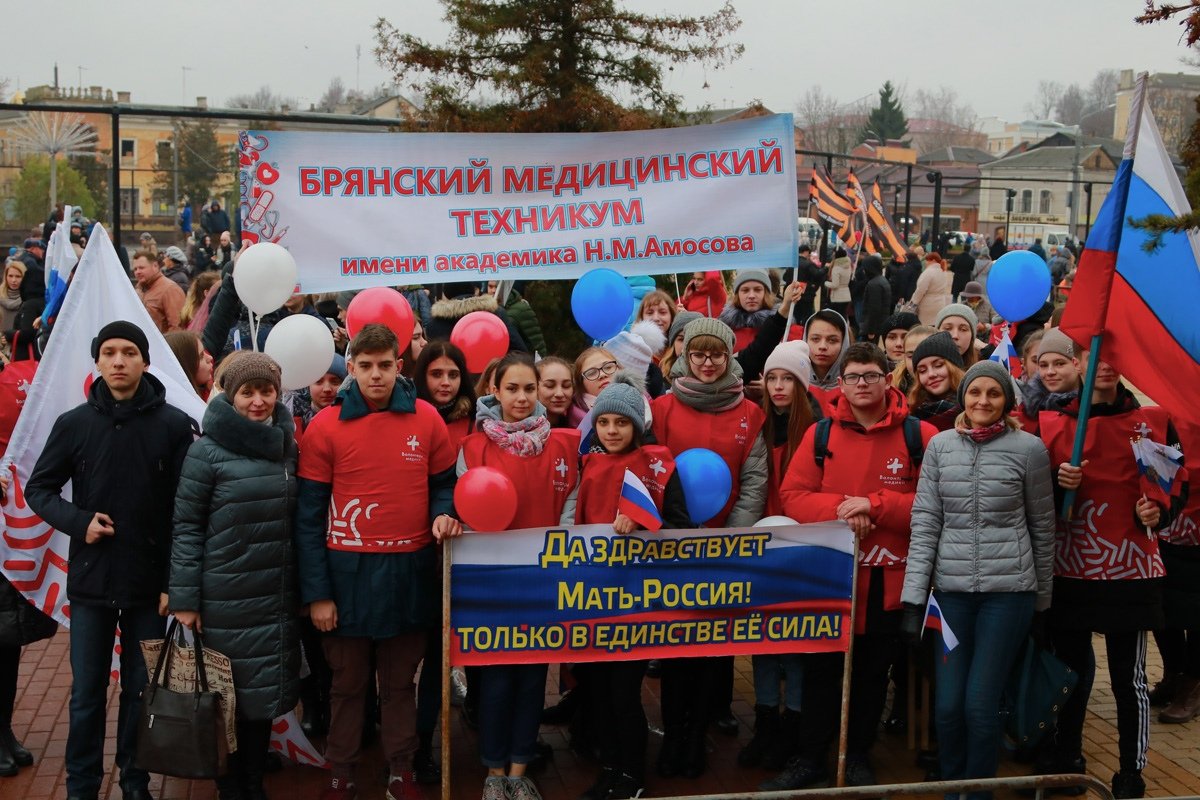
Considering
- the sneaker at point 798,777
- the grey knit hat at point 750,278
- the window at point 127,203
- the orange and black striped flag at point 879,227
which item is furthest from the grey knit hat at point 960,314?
the window at point 127,203

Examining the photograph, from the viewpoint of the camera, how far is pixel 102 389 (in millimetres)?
4934

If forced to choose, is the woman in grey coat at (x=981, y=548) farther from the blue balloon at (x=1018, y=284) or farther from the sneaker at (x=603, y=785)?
the blue balloon at (x=1018, y=284)

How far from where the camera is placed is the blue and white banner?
16.5 feet

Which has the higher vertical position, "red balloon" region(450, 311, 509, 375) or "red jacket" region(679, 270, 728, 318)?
"red jacket" region(679, 270, 728, 318)

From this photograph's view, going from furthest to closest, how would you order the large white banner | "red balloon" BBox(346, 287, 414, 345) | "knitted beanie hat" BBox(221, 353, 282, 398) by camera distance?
1. the large white banner
2. "red balloon" BBox(346, 287, 414, 345)
3. "knitted beanie hat" BBox(221, 353, 282, 398)

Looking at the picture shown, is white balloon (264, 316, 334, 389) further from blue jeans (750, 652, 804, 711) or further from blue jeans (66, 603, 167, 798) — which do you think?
blue jeans (750, 652, 804, 711)

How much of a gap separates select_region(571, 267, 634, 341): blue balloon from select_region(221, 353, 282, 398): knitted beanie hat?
7.31 ft

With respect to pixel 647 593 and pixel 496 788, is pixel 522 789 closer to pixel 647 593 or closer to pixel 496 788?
pixel 496 788

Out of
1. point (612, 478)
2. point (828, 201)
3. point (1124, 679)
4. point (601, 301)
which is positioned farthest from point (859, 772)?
point (828, 201)

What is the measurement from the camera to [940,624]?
501 centimetres

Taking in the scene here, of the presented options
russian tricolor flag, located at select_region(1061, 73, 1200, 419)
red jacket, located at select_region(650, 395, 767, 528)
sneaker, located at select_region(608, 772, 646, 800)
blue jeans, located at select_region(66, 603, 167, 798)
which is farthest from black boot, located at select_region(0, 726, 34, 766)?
russian tricolor flag, located at select_region(1061, 73, 1200, 419)

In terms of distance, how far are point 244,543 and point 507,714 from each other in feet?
4.29

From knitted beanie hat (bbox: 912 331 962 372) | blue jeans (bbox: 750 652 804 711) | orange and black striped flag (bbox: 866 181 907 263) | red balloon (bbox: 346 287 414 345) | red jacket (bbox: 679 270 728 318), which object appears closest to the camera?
blue jeans (bbox: 750 652 804 711)

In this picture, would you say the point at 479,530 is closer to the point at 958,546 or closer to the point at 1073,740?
the point at 958,546
